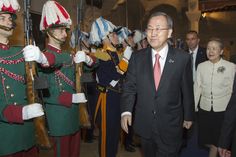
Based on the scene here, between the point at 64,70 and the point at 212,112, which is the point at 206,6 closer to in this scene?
the point at 212,112

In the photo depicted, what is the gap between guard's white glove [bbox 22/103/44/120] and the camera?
2350mm

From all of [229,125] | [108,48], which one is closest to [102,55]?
[108,48]

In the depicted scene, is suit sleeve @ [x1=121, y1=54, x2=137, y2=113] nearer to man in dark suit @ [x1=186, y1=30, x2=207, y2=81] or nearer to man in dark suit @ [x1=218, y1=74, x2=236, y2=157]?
man in dark suit @ [x1=218, y1=74, x2=236, y2=157]

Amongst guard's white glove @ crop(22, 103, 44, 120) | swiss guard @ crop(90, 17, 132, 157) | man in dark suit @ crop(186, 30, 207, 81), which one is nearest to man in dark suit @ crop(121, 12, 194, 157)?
guard's white glove @ crop(22, 103, 44, 120)

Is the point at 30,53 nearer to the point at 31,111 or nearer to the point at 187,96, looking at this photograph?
the point at 31,111

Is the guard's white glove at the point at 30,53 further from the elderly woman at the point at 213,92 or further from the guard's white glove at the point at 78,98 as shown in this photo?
the elderly woman at the point at 213,92

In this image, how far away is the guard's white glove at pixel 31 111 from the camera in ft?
7.71

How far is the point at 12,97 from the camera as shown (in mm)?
2410

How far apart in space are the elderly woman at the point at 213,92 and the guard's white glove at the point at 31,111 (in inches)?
86.5

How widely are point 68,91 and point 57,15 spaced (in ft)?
2.44

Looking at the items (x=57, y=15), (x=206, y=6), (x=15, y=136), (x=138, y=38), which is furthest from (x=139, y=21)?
(x=15, y=136)

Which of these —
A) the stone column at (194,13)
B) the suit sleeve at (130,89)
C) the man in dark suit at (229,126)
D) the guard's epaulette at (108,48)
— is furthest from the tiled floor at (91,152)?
the stone column at (194,13)

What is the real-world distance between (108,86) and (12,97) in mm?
1467

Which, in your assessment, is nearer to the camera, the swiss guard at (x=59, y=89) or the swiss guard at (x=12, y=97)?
the swiss guard at (x=12, y=97)
